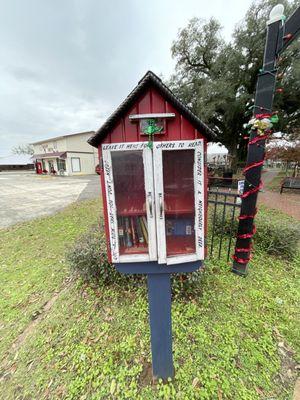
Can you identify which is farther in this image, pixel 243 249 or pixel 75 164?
pixel 75 164

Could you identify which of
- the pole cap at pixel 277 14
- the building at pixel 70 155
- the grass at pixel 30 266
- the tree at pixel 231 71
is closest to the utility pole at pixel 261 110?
the pole cap at pixel 277 14

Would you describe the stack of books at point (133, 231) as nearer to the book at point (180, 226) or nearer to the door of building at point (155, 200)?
the door of building at point (155, 200)

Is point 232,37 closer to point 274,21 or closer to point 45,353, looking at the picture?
point 274,21

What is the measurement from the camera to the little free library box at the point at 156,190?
114 cm

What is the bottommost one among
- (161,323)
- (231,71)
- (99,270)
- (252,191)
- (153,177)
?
(99,270)

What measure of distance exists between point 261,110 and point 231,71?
37.5ft

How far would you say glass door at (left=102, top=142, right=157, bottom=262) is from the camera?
120 cm

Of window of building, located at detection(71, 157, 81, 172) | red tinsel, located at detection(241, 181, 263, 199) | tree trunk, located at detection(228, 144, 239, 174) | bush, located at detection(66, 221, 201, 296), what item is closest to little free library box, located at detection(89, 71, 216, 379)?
bush, located at detection(66, 221, 201, 296)

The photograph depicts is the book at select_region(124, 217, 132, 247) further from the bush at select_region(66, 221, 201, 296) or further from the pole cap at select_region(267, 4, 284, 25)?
the pole cap at select_region(267, 4, 284, 25)

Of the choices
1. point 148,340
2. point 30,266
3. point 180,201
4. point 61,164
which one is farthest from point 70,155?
point 180,201

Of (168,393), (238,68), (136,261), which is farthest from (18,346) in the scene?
(238,68)

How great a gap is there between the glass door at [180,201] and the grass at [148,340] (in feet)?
3.66

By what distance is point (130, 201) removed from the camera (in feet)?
4.54

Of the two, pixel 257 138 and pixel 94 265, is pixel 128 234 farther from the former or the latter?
pixel 257 138
